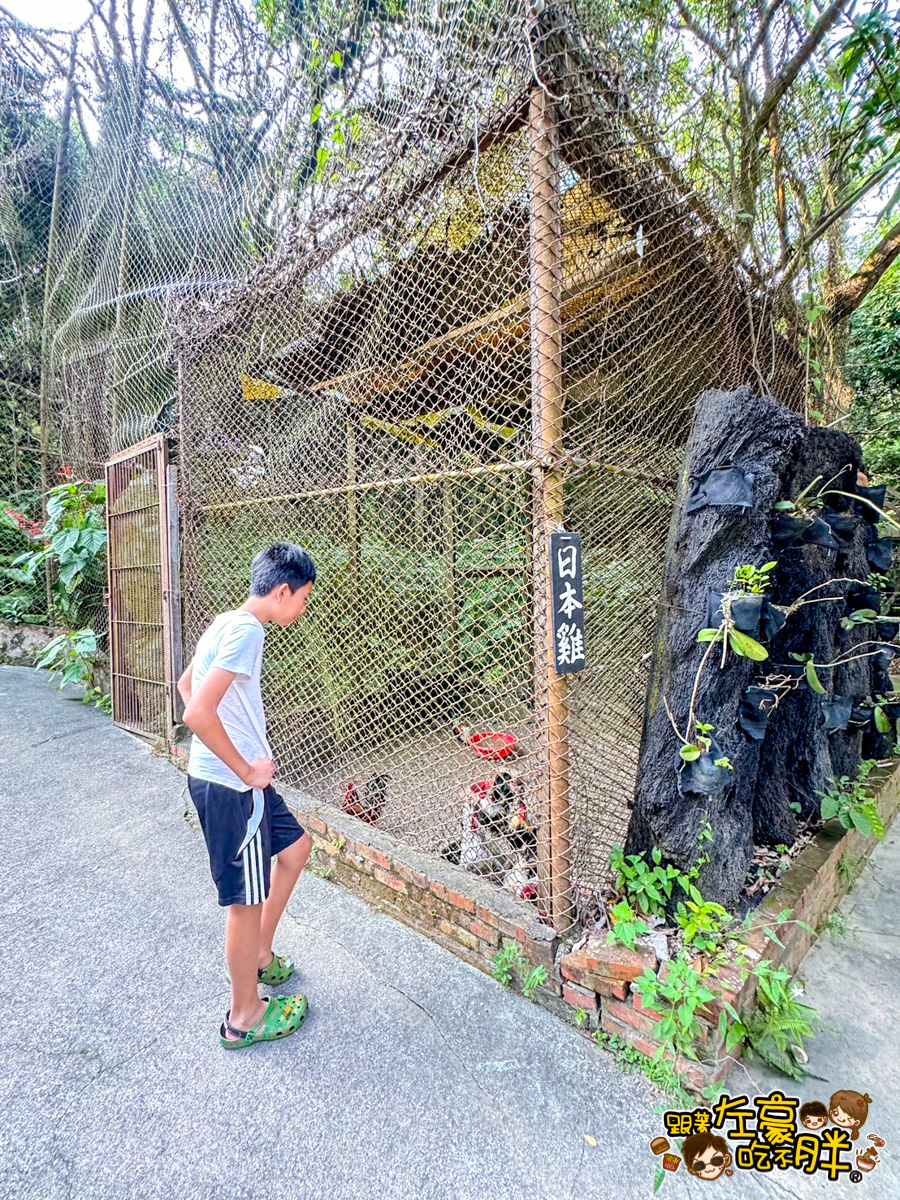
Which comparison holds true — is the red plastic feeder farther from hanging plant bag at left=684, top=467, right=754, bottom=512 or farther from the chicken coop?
hanging plant bag at left=684, top=467, right=754, bottom=512

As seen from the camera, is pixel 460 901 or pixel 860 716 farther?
pixel 860 716

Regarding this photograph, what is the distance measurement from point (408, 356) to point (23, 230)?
6.57 metres

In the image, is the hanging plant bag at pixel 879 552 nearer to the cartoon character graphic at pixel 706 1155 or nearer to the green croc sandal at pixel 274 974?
the cartoon character graphic at pixel 706 1155

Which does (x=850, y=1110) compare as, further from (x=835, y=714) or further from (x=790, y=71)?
(x=790, y=71)

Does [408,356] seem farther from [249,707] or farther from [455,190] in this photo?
[249,707]

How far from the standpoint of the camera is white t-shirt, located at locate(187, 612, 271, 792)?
4.75ft

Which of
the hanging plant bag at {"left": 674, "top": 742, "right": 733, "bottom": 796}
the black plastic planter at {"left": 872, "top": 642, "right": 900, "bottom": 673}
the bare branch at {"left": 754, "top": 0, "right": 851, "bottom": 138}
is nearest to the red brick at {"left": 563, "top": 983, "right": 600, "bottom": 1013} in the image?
the hanging plant bag at {"left": 674, "top": 742, "right": 733, "bottom": 796}

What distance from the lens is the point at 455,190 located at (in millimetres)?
2053

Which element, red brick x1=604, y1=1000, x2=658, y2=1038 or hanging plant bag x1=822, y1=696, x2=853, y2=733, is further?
hanging plant bag x1=822, y1=696, x2=853, y2=733

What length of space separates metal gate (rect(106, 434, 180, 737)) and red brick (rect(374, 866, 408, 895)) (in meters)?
2.13

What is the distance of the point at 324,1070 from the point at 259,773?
0.86m

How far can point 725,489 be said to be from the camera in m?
1.70

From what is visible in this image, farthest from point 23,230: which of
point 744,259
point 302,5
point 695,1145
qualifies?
point 695,1145

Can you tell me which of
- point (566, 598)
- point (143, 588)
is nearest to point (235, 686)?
point (566, 598)
